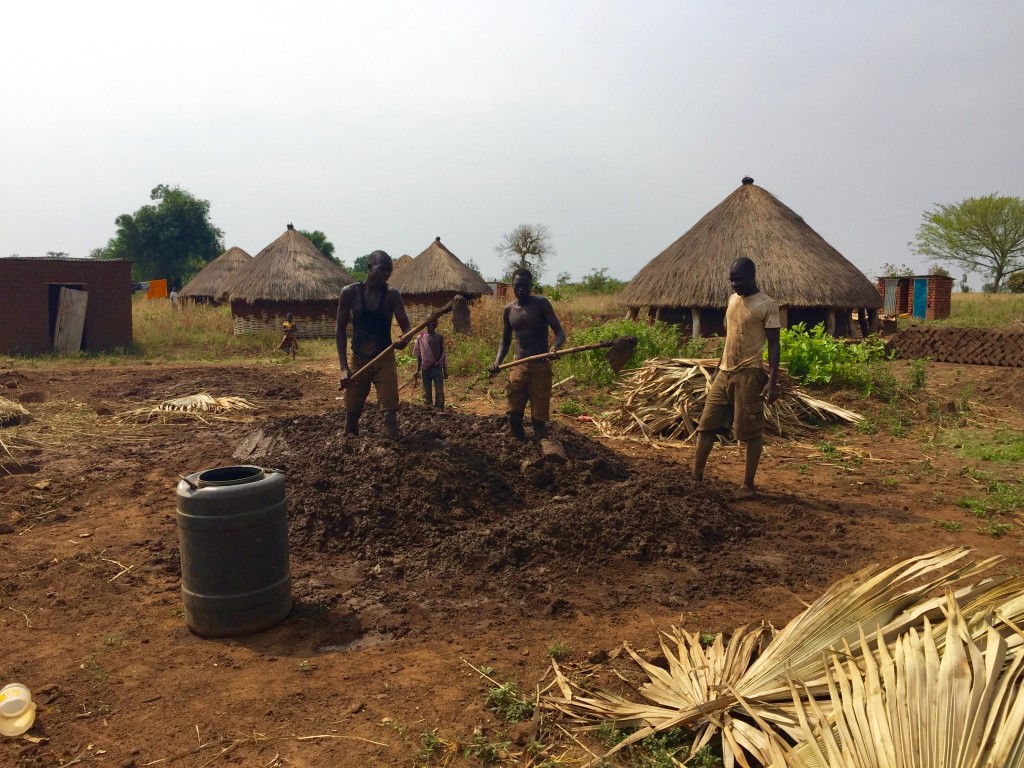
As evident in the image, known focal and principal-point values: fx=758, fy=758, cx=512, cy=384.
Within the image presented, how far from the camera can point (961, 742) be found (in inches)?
72.9

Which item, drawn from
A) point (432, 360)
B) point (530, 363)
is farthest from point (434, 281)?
point (530, 363)

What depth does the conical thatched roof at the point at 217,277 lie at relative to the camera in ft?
95.5

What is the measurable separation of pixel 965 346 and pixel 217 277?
2549 centimetres

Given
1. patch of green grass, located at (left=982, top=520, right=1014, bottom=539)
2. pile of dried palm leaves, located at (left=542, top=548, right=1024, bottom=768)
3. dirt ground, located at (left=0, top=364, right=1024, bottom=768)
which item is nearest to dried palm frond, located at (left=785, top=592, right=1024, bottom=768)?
pile of dried palm leaves, located at (left=542, top=548, right=1024, bottom=768)

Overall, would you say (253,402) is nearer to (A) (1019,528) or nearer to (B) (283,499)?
(B) (283,499)

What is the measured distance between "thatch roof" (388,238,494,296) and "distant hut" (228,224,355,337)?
230 centimetres

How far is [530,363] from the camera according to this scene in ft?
21.3

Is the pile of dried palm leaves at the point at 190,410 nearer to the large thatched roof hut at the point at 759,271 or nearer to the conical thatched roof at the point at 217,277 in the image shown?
the large thatched roof hut at the point at 759,271

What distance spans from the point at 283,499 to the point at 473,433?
330 cm

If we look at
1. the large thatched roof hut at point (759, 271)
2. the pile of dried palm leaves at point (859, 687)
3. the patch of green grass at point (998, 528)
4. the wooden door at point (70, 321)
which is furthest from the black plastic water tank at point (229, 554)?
the wooden door at point (70, 321)

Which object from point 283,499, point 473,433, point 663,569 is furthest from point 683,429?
point 283,499

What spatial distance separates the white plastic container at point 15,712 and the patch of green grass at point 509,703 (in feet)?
5.69

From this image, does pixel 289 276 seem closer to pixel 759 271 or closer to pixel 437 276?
pixel 437 276

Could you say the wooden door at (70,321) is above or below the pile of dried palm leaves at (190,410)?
above
